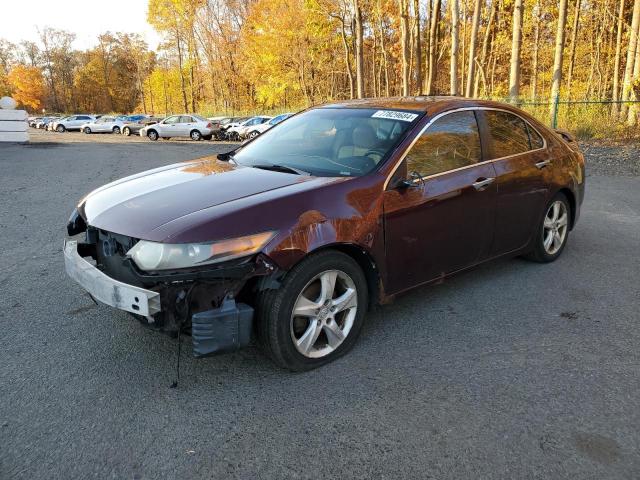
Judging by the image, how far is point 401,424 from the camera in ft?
8.42

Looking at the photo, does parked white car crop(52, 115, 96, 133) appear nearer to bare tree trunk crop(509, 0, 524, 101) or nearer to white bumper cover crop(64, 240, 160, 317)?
bare tree trunk crop(509, 0, 524, 101)

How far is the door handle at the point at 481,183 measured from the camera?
3873 millimetres

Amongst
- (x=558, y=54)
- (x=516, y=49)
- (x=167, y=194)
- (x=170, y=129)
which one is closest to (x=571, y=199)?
(x=167, y=194)

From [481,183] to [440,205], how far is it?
1.74ft

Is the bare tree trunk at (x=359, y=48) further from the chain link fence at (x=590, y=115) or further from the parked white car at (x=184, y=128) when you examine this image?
the parked white car at (x=184, y=128)

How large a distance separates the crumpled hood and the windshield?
258 millimetres

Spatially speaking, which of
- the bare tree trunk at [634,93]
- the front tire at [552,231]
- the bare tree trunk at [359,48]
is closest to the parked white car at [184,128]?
the bare tree trunk at [359,48]

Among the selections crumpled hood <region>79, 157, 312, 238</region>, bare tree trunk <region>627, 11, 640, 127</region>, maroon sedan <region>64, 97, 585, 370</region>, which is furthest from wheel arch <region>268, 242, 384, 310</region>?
bare tree trunk <region>627, 11, 640, 127</region>

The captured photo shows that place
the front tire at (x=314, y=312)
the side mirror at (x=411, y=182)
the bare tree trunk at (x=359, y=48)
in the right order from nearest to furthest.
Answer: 1. the front tire at (x=314, y=312)
2. the side mirror at (x=411, y=182)
3. the bare tree trunk at (x=359, y=48)

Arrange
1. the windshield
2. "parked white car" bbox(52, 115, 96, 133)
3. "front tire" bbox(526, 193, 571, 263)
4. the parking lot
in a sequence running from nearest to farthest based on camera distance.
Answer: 1. the parking lot
2. the windshield
3. "front tire" bbox(526, 193, 571, 263)
4. "parked white car" bbox(52, 115, 96, 133)

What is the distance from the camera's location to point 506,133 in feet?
14.4

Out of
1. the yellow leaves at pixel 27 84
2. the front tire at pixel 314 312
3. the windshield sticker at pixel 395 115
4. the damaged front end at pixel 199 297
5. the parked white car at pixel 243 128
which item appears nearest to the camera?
the damaged front end at pixel 199 297

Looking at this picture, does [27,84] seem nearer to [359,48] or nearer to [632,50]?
[359,48]

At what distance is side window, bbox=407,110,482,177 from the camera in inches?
140
